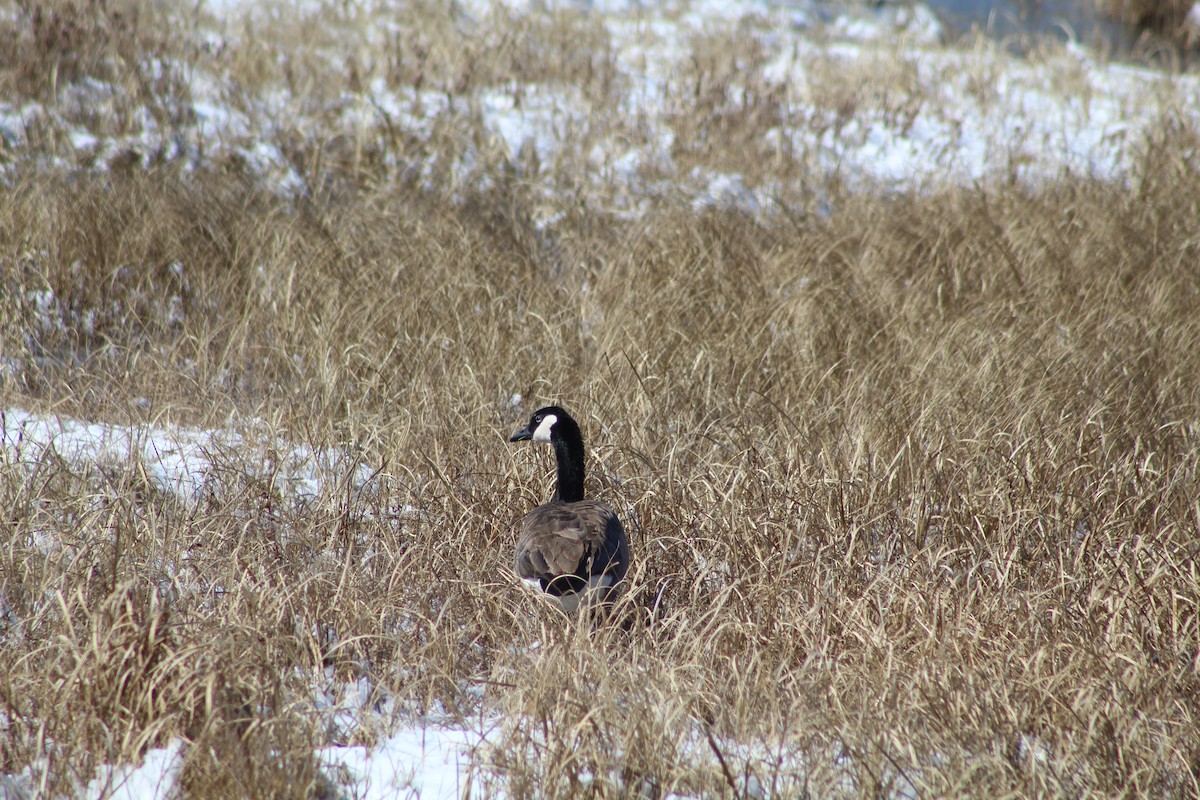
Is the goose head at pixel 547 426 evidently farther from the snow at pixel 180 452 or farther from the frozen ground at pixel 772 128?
the frozen ground at pixel 772 128

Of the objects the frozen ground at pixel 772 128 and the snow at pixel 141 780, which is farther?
the frozen ground at pixel 772 128

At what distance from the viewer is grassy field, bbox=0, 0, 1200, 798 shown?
2.66 metres

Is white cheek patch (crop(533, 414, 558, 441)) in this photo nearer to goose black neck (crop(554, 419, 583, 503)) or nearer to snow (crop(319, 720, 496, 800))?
goose black neck (crop(554, 419, 583, 503))

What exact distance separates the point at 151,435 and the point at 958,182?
21.2 feet

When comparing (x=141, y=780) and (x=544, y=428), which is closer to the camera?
(x=141, y=780)

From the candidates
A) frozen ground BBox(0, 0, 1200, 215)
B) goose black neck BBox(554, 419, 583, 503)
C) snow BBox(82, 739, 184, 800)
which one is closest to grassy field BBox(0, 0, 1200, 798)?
snow BBox(82, 739, 184, 800)

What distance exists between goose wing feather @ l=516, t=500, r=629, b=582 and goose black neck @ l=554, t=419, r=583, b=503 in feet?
0.72

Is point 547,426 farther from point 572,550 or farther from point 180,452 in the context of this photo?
point 180,452

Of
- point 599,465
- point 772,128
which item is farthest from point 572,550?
point 772,128

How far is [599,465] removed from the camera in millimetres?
4262

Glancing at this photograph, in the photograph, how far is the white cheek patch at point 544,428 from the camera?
3686 millimetres

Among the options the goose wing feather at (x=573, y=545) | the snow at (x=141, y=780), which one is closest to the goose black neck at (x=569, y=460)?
the goose wing feather at (x=573, y=545)

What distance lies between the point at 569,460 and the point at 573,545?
0.54m

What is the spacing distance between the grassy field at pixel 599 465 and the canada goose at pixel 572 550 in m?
0.13
